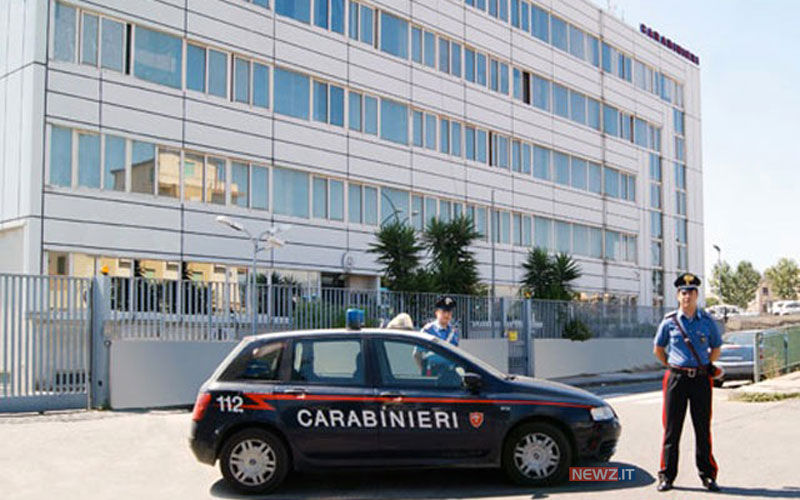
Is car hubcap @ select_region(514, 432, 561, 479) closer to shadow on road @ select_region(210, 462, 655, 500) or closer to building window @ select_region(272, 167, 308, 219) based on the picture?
shadow on road @ select_region(210, 462, 655, 500)

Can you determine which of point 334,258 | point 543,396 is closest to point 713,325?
point 543,396

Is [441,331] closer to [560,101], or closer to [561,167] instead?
[561,167]

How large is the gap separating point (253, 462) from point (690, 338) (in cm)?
411

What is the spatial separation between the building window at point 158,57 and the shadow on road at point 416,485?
659 inches

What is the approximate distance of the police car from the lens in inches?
313

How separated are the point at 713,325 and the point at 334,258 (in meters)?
20.6

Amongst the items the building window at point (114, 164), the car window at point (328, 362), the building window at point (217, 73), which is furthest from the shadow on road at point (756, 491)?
the building window at point (217, 73)

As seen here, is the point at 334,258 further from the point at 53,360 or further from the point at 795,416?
the point at 795,416

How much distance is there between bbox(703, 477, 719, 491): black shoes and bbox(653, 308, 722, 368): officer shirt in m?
1.00

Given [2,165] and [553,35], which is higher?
[553,35]

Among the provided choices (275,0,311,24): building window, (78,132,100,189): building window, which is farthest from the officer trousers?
(275,0,311,24): building window

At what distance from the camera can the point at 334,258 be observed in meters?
27.9

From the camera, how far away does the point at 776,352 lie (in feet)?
68.0

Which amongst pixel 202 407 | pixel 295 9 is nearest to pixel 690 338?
pixel 202 407
